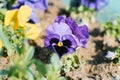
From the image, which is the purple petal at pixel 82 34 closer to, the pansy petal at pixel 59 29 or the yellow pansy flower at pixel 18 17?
the pansy petal at pixel 59 29

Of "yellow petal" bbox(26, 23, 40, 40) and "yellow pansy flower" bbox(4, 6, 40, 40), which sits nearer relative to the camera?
"yellow pansy flower" bbox(4, 6, 40, 40)

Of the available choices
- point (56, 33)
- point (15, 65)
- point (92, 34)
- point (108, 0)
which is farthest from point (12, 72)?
point (108, 0)

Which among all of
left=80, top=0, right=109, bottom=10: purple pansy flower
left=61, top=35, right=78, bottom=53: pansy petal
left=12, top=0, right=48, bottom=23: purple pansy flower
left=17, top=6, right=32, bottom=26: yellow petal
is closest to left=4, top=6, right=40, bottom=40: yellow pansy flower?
left=17, top=6, right=32, bottom=26: yellow petal

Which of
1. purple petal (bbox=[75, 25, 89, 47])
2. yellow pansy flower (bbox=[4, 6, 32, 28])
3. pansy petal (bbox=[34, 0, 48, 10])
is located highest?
pansy petal (bbox=[34, 0, 48, 10])

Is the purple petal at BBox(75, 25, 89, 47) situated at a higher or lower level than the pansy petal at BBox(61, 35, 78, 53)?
higher

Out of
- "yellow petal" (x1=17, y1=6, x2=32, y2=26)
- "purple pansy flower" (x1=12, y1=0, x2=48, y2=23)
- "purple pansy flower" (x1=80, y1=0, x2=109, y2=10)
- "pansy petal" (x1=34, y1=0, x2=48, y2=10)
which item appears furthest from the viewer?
"purple pansy flower" (x1=80, y1=0, x2=109, y2=10)

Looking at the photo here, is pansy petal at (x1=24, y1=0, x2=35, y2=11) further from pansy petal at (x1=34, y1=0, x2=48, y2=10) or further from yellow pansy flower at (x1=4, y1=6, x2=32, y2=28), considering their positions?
yellow pansy flower at (x1=4, y1=6, x2=32, y2=28)

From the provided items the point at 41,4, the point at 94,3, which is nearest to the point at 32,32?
the point at 41,4

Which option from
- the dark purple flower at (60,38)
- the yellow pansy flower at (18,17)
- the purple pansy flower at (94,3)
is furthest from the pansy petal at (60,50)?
the purple pansy flower at (94,3)

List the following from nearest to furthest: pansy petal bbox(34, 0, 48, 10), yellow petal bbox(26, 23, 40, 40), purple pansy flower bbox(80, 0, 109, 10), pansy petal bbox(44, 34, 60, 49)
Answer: pansy petal bbox(44, 34, 60, 49) → yellow petal bbox(26, 23, 40, 40) → pansy petal bbox(34, 0, 48, 10) → purple pansy flower bbox(80, 0, 109, 10)
